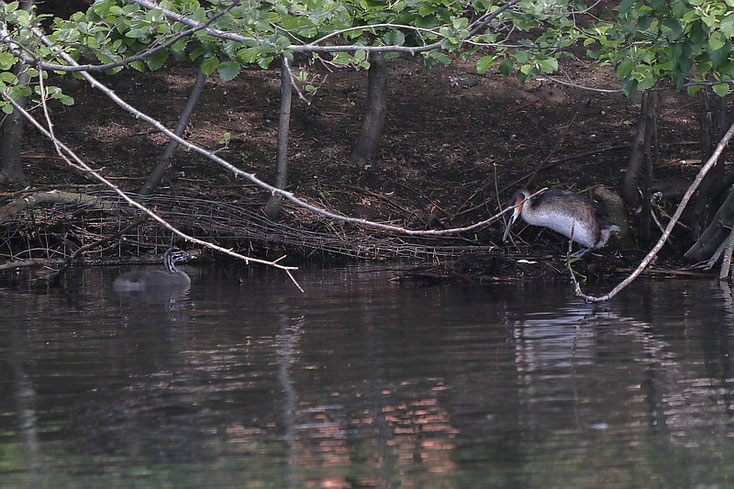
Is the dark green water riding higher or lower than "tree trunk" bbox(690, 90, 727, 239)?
lower

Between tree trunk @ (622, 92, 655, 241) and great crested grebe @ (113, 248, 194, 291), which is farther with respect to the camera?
tree trunk @ (622, 92, 655, 241)

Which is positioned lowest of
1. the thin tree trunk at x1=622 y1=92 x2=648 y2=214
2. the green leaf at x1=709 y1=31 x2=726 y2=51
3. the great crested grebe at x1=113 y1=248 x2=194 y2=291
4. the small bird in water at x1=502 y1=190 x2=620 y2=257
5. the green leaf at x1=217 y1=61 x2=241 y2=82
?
the great crested grebe at x1=113 y1=248 x2=194 y2=291

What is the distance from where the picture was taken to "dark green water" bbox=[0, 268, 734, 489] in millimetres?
4859

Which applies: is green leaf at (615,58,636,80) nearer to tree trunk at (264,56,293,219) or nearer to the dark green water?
the dark green water

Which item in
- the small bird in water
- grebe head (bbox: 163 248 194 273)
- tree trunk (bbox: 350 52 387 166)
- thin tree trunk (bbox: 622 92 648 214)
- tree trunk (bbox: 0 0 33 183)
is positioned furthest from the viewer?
tree trunk (bbox: 350 52 387 166)

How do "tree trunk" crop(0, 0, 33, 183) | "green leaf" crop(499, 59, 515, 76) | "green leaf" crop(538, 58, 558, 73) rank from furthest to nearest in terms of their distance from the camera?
1. "tree trunk" crop(0, 0, 33, 183)
2. "green leaf" crop(499, 59, 515, 76)
3. "green leaf" crop(538, 58, 558, 73)

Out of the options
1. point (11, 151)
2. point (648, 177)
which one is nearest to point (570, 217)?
point (648, 177)

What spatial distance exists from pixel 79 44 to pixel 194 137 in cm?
1266

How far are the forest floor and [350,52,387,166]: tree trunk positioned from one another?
289mm

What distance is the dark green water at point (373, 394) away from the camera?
4859 mm

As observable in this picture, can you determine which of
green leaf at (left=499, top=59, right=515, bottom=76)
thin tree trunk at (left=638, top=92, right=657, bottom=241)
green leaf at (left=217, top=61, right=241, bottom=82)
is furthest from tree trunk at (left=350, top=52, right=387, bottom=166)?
green leaf at (left=217, top=61, right=241, bottom=82)

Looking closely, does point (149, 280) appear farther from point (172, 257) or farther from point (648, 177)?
point (648, 177)

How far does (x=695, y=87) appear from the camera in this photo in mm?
10922

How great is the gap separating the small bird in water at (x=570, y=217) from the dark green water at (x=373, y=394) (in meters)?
3.28
